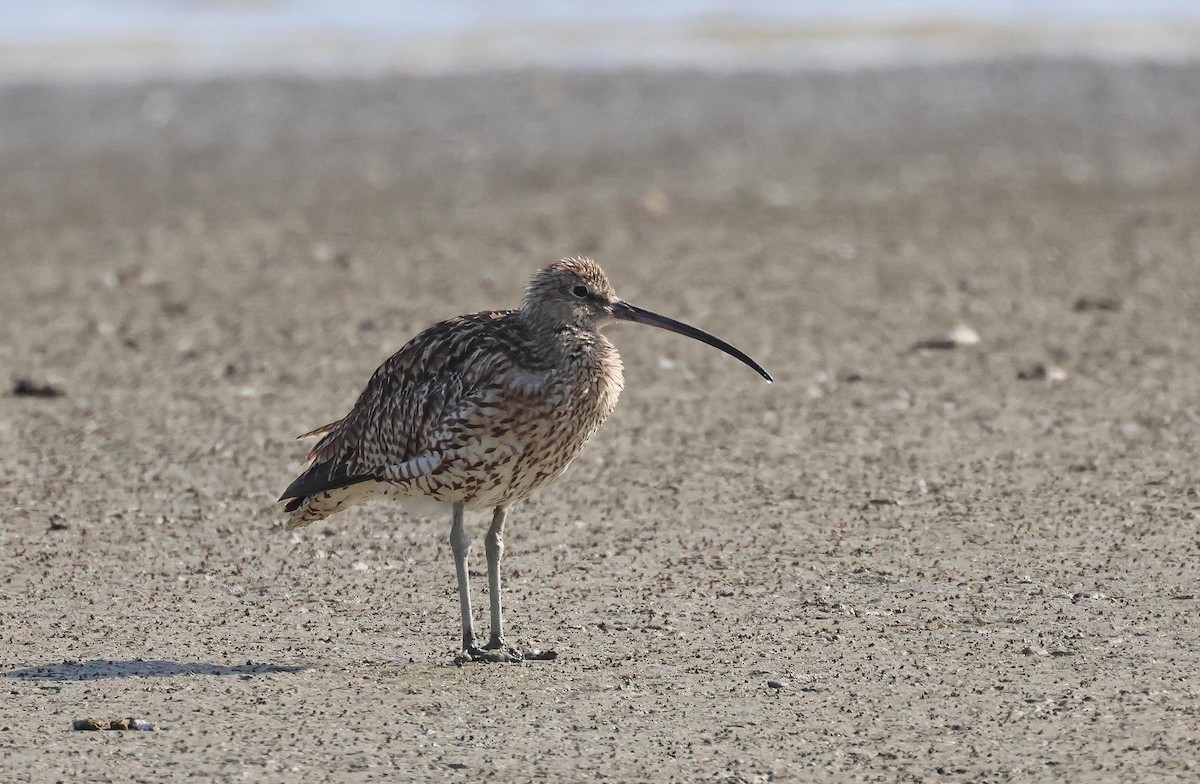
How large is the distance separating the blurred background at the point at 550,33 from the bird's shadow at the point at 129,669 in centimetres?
1944

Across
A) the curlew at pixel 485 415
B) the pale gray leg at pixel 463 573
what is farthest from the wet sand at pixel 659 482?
the curlew at pixel 485 415

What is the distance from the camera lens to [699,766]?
529 centimetres

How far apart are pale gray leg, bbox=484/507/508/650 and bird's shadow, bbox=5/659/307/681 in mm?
691

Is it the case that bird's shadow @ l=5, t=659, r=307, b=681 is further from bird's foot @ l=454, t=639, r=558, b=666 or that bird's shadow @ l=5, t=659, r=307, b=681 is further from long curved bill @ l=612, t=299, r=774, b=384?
long curved bill @ l=612, t=299, r=774, b=384

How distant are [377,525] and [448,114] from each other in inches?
555

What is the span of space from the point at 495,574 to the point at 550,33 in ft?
79.5

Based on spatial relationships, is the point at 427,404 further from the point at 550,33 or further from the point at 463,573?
the point at 550,33

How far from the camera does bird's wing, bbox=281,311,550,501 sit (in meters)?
6.28

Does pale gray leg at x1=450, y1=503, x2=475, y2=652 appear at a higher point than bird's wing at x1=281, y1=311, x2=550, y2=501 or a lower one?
lower

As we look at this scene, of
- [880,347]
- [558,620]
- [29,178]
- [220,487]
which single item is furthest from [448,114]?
[558,620]

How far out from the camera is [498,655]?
6.29 metres

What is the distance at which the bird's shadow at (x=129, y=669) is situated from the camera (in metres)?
6.12

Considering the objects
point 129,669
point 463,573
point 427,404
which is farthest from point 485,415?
point 129,669

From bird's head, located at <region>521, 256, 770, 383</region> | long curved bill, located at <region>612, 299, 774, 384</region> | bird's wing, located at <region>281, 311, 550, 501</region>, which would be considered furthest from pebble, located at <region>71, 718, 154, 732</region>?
long curved bill, located at <region>612, 299, 774, 384</region>
